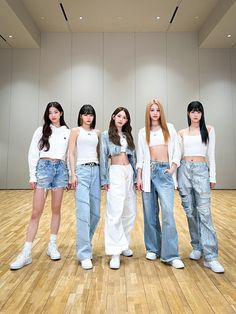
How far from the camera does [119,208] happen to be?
247 centimetres

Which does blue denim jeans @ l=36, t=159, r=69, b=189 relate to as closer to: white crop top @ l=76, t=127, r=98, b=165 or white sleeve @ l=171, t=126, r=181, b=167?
white crop top @ l=76, t=127, r=98, b=165

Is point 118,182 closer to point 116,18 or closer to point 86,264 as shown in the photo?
point 86,264

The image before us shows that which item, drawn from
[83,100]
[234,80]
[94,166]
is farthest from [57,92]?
[94,166]

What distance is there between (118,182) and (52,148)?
68 cm

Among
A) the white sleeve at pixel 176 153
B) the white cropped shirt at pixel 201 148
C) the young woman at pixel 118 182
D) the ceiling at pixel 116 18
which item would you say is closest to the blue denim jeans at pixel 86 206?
the young woman at pixel 118 182

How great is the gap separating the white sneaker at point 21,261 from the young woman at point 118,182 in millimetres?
687

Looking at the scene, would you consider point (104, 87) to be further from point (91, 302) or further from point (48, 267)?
point (91, 302)

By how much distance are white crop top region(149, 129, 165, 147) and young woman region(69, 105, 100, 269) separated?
0.51 m

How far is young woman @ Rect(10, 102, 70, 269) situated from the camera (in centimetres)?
246

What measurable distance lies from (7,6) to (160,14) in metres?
4.36

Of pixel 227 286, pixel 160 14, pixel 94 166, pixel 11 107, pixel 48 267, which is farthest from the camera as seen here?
pixel 11 107

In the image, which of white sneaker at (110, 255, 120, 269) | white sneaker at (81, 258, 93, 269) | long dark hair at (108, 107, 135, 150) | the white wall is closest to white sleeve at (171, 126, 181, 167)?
long dark hair at (108, 107, 135, 150)

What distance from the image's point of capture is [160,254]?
261 cm

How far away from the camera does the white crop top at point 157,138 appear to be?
2.57 metres
